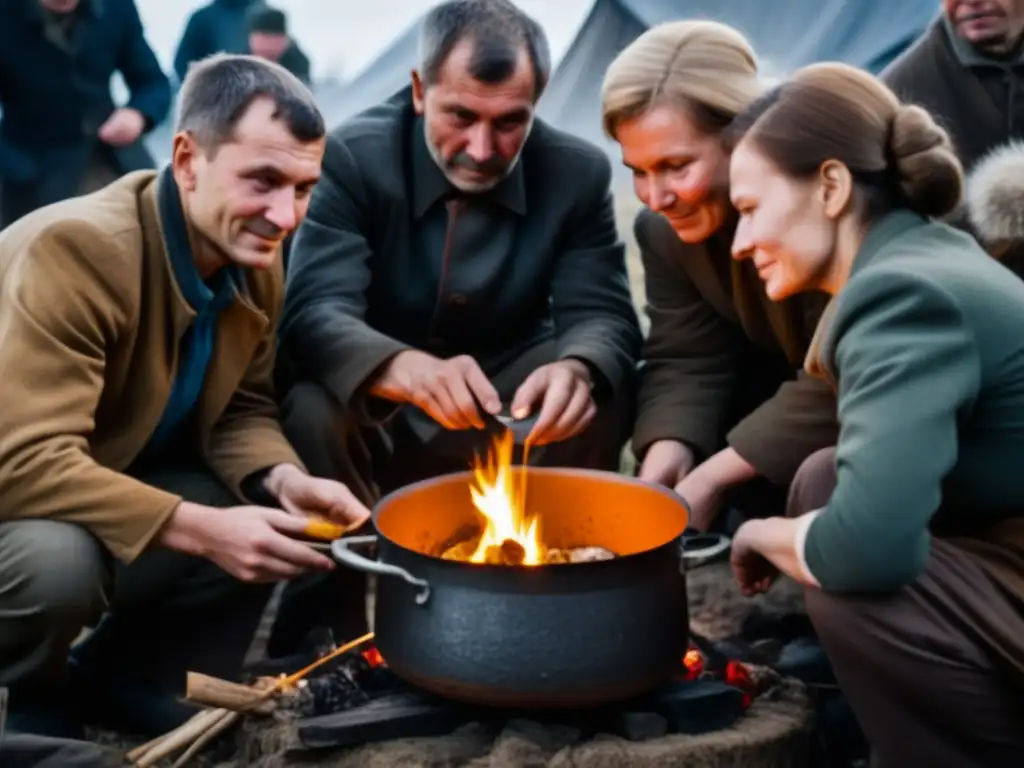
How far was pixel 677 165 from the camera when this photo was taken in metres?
2.79

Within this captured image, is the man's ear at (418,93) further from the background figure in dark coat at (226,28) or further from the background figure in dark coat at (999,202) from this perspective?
the background figure in dark coat at (226,28)

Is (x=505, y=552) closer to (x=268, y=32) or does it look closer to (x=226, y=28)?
(x=268, y=32)

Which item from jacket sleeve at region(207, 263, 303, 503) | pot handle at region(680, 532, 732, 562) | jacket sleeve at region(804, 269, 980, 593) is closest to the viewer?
jacket sleeve at region(804, 269, 980, 593)

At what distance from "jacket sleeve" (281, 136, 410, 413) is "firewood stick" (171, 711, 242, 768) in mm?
769

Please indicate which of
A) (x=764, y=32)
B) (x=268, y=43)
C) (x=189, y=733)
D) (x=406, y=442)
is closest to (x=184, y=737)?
(x=189, y=733)

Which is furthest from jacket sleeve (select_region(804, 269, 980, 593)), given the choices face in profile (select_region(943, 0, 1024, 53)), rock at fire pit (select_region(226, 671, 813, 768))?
face in profile (select_region(943, 0, 1024, 53))

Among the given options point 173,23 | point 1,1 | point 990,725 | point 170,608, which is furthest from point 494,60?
point 173,23

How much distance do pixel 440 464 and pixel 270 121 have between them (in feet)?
3.51

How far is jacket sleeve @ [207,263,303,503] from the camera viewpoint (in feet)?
9.59

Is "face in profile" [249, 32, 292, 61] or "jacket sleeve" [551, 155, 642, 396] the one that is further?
"face in profile" [249, 32, 292, 61]

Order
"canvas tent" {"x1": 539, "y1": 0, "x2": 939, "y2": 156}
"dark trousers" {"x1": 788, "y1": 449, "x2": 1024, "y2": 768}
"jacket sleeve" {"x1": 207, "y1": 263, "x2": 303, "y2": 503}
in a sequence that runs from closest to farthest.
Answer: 1. "dark trousers" {"x1": 788, "y1": 449, "x2": 1024, "y2": 768}
2. "jacket sleeve" {"x1": 207, "y1": 263, "x2": 303, "y2": 503}
3. "canvas tent" {"x1": 539, "y1": 0, "x2": 939, "y2": 156}

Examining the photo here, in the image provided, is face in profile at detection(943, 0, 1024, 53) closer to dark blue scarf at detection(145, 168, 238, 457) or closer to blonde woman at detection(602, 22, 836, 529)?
blonde woman at detection(602, 22, 836, 529)

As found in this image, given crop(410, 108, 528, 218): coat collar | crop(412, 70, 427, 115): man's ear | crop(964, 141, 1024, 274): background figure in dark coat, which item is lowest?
crop(410, 108, 528, 218): coat collar

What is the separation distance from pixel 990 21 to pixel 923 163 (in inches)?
67.3
